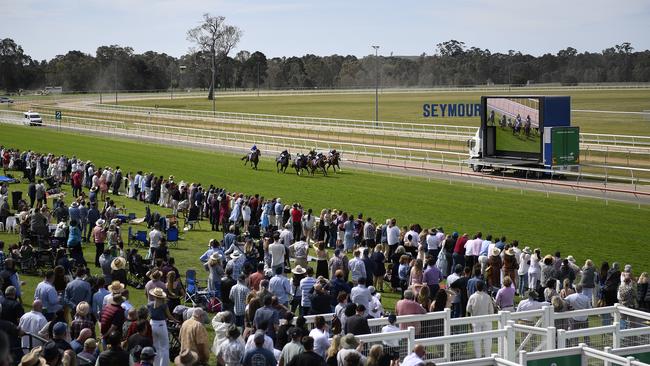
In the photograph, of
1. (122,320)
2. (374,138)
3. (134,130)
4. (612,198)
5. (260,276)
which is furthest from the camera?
(134,130)

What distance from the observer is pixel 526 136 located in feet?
131

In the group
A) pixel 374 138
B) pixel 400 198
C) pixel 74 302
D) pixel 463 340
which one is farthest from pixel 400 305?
pixel 374 138

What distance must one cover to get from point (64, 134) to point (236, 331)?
55.9 meters

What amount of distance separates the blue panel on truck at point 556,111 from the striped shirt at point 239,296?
2796 centimetres

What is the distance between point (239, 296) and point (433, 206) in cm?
1825

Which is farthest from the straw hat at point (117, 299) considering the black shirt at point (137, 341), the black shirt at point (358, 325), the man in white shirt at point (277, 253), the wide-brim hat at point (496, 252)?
the wide-brim hat at point (496, 252)

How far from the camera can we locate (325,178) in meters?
38.8

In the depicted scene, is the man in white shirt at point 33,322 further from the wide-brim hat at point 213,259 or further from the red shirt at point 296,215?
the red shirt at point 296,215

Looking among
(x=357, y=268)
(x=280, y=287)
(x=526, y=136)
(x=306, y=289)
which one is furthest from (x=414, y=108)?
(x=280, y=287)

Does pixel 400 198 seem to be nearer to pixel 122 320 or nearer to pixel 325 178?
pixel 325 178

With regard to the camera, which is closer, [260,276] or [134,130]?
[260,276]

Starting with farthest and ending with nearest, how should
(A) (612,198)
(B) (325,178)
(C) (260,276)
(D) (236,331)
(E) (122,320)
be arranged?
(B) (325,178)
(A) (612,198)
(C) (260,276)
(E) (122,320)
(D) (236,331)

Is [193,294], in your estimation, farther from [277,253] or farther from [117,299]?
[117,299]

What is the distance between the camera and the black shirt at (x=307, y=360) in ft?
29.2
